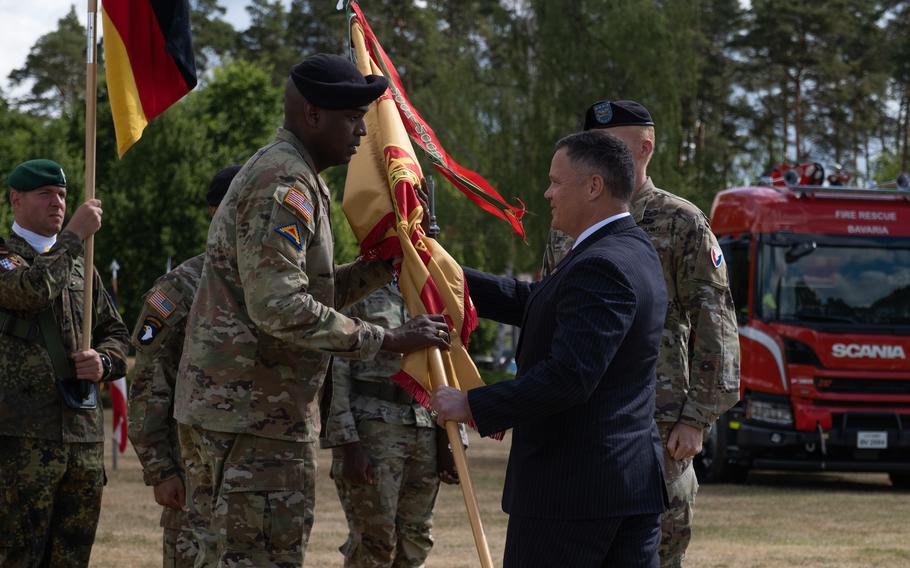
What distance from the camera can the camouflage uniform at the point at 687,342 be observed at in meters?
5.22

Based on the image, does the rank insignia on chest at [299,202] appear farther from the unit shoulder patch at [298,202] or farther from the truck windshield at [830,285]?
the truck windshield at [830,285]

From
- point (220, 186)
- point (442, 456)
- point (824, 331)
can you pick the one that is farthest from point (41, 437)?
point (824, 331)

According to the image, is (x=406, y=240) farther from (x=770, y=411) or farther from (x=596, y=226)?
(x=770, y=411)

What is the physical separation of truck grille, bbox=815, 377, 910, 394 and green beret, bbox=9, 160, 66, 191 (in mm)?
10137

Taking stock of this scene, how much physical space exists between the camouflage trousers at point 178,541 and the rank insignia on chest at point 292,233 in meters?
2.23

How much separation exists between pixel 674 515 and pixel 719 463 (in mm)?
10537

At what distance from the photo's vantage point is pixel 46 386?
19.3 ft

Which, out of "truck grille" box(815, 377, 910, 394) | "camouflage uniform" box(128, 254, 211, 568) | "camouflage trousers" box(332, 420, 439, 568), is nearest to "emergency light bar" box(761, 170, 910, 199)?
"truck grille" box(815, 377, 910, 394)

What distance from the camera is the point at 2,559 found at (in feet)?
19.0

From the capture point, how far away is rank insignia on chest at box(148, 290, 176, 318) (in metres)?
5.94

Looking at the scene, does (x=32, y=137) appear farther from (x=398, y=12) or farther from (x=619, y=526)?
(x=619, y=526)

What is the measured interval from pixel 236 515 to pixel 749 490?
11.4 m

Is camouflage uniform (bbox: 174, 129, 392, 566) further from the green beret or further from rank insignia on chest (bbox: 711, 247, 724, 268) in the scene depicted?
the green beret

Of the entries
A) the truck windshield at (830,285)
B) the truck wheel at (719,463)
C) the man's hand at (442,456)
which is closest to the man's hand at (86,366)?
the man's hand at (442,456)
